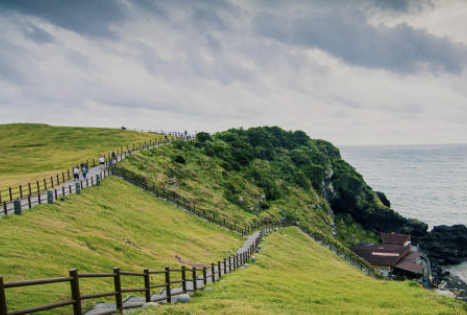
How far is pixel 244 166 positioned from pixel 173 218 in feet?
121

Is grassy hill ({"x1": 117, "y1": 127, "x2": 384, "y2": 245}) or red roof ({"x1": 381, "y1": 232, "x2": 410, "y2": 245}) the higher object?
grassy hill ({"x1": 117, "y1": 127, "x2": 384, "y2": 245})

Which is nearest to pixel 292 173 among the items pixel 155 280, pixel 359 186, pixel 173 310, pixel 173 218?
pixel 359 186

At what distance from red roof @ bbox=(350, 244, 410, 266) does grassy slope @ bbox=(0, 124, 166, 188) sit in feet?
175

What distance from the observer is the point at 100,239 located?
1877cm

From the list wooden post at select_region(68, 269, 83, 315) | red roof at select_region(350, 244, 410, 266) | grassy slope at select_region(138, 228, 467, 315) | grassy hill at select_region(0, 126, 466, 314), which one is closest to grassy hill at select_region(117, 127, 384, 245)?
grassy hill at select_region(0, 126, 466, 314)

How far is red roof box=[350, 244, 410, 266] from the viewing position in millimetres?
51416

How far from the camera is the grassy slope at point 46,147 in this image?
4791 centimetres

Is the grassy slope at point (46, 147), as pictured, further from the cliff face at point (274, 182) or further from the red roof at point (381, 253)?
the red roof at point (381, 253)

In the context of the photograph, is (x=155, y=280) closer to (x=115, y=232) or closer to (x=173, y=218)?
(x=115, y=232)

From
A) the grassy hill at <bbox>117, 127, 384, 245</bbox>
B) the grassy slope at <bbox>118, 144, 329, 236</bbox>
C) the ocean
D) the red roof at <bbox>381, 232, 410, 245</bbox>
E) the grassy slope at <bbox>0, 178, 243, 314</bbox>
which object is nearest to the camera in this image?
the grassy slope at <bbox>0, 178, 243, 314</bbox>

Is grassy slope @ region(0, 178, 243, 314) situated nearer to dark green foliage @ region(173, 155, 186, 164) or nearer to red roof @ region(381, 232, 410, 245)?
dark green foliage @ region(173, 155, 186, 164)

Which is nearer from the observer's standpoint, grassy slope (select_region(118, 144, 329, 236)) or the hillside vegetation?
grassy slope (select_region(118, 144, 329, 236))

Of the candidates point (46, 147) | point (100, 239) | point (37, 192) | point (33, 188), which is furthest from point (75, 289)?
point (46, 147)

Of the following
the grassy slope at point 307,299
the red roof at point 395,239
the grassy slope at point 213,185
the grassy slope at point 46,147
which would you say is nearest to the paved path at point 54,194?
the grassy slope at point 213,185
